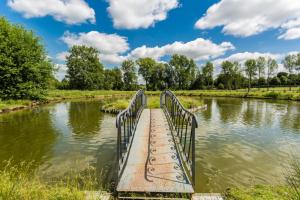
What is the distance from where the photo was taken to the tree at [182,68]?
2531 inches

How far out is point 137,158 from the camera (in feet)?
15.5

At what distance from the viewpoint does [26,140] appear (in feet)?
28.1

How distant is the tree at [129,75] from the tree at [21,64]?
40.7 metres

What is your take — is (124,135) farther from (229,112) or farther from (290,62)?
(290,62)

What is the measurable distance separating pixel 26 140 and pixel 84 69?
48.5m

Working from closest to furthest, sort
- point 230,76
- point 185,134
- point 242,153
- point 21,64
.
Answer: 1. point 185,134
2. point 242,153
3. point 21,64
4. point 230,76

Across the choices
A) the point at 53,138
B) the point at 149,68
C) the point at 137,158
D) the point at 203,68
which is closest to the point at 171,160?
the point at 137,158

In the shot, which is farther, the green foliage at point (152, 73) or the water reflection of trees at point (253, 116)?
the green foliage at point (152, 73)

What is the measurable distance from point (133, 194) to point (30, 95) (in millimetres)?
23136

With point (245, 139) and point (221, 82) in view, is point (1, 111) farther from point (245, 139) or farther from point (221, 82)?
point (221, 82)

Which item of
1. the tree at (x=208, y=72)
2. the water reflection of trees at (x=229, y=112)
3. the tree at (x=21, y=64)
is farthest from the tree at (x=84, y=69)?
the water reflection of trees at (x=229, y=112)

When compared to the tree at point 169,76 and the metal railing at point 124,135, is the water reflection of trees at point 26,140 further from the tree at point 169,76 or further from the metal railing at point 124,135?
the tree at point 169,76

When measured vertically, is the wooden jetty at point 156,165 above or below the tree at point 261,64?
below

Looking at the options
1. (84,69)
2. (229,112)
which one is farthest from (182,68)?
(229,112)
